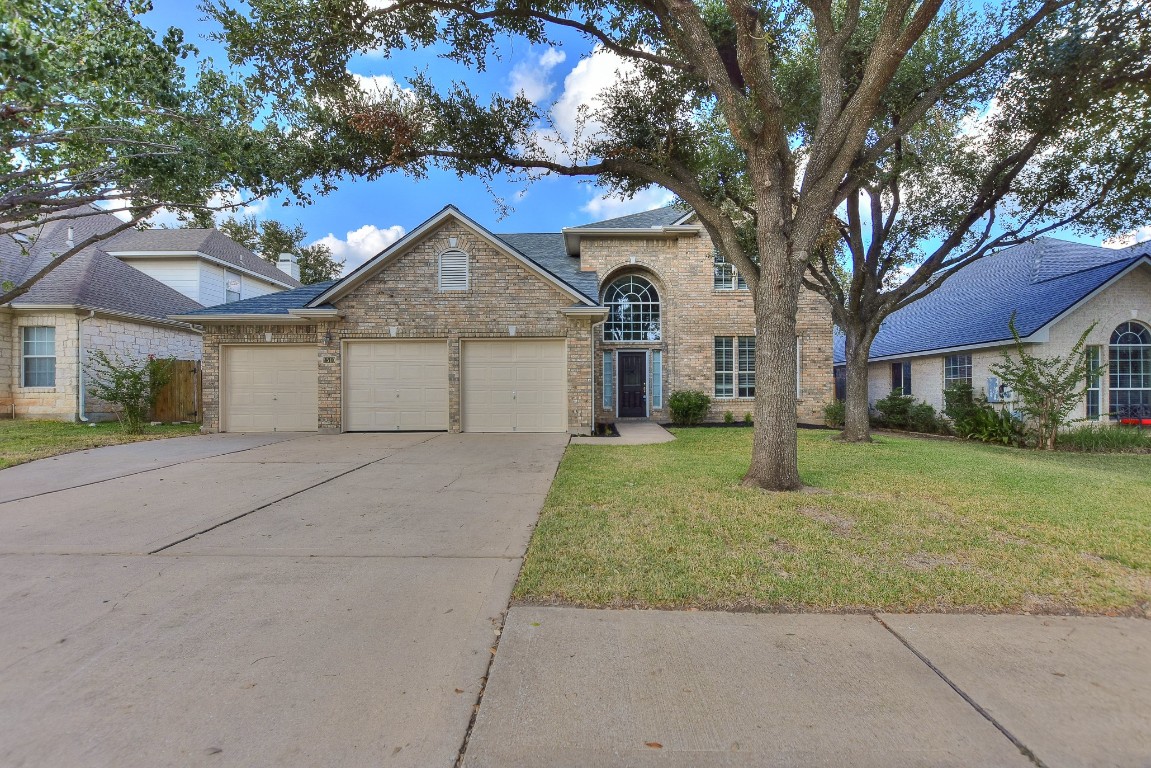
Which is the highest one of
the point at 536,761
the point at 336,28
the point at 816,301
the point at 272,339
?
the point at 336,28

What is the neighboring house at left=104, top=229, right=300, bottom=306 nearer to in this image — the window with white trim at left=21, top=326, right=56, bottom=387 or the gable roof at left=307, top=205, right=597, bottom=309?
the window with white trim at left=21, top=326, right=56, bottom=387

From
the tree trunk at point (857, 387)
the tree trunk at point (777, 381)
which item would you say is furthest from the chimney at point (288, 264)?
the tree trunk at point (777, 381)

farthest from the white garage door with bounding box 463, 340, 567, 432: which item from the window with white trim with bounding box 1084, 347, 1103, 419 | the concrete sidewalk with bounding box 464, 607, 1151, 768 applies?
the window with white trim with bounding box 1084, 347, 1103, 419

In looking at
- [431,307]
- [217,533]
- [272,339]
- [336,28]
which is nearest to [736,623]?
[217,533]

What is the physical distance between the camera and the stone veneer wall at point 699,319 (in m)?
15.3

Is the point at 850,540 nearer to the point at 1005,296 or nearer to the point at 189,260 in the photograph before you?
the point at 1005,296

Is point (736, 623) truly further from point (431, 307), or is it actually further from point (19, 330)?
point (19, 330)

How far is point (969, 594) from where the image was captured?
3.33 meters

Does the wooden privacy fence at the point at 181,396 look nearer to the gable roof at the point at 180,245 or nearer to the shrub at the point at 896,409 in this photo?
the gable roof at the point at 180,245

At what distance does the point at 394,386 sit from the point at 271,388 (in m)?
3.19

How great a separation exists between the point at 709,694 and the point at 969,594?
86.7 inches

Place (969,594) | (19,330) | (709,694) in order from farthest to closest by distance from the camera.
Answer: (19,330), (969,594), (709,694)

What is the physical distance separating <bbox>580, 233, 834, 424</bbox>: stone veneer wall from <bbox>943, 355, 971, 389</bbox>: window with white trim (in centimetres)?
316

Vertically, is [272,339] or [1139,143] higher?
[1139,143]
